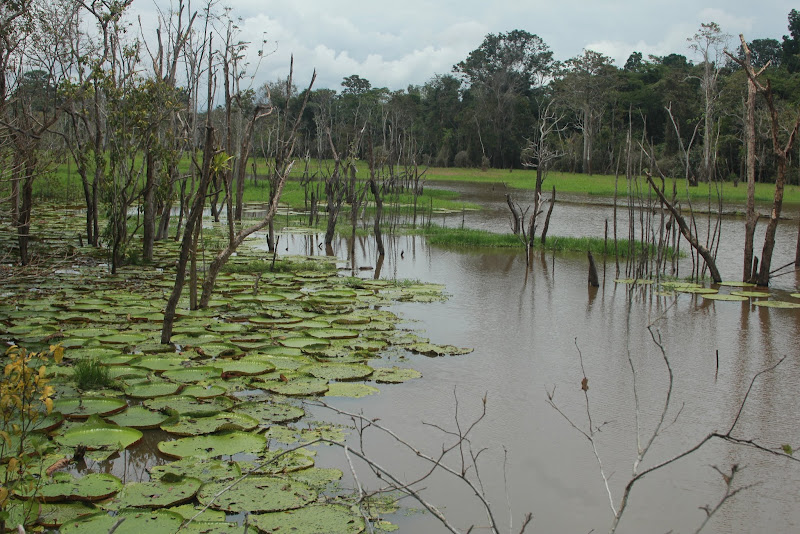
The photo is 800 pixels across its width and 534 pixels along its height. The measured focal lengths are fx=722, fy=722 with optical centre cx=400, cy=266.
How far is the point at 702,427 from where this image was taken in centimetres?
461

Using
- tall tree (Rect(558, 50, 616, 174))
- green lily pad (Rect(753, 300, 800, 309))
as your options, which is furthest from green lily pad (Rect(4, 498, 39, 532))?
tall tree (Rect(558, 50, 616, 174))

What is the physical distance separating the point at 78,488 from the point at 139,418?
95 cm

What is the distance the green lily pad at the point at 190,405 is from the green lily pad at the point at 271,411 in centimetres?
11

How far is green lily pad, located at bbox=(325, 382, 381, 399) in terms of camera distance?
483cm

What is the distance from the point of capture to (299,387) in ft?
16.0

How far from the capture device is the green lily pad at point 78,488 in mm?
3150

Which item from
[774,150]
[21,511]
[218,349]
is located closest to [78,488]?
[21,511]

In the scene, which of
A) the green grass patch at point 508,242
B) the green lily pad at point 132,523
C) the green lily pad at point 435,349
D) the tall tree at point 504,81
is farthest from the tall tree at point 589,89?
the green lily pad at point 132,523

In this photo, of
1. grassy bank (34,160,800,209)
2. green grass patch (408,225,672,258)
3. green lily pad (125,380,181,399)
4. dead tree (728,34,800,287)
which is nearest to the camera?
green lily pad (125,380,181,399)

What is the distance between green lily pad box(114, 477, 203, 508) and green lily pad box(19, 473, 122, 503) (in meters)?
0.06

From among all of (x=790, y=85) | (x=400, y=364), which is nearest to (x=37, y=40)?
(x=400, y=364)

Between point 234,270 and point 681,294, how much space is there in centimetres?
568

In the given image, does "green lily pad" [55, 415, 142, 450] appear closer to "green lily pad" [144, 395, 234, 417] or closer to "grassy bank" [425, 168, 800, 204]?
"green lily pad" [144, 395, 234, 417]

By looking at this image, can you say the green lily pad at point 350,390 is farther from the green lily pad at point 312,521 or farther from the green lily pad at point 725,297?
the green lily pad at point 725,297
